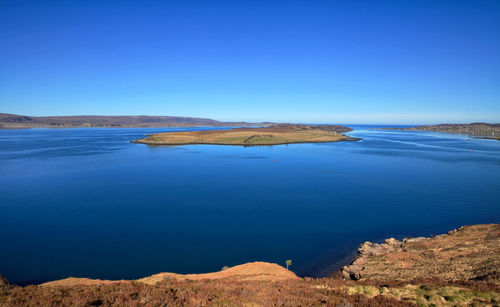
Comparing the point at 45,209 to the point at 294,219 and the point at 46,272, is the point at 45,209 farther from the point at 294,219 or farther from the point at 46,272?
the point at 294,219

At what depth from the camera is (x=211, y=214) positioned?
2255 centimetres

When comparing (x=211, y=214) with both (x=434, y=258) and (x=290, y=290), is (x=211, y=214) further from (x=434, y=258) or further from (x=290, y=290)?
(x=434, y=258)

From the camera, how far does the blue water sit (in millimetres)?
15320

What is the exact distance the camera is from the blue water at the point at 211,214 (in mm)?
15320

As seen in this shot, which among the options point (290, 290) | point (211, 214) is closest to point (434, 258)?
point (290, 290)

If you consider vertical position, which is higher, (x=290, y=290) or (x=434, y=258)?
(x=290, y=290)

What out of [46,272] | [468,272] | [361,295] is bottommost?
[46,272]

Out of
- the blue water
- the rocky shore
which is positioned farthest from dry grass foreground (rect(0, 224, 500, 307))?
the blue water

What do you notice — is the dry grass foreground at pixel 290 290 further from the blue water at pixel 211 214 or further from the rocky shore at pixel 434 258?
the blue water at pixel 211 214

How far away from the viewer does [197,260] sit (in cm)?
1523

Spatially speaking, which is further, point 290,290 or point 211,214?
point 211,214

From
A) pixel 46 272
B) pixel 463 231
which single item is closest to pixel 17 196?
pixel 46 272

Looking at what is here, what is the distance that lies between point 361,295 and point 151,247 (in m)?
13.4

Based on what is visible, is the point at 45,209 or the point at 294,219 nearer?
the point at 294,219
